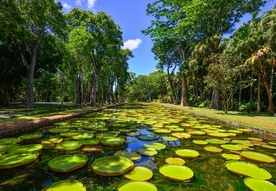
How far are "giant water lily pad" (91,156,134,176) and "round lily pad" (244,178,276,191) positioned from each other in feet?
7.04

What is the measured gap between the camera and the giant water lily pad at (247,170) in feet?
10.9

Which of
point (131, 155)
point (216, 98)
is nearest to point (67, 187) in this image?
point (131, 155)

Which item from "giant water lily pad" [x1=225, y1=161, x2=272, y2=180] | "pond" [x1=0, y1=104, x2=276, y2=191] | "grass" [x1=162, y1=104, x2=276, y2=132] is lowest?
"pond" [x1=0, y1=104, x2=276, y2=191]

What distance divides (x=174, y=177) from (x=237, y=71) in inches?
484

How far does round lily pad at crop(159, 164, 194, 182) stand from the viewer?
3.21 metres

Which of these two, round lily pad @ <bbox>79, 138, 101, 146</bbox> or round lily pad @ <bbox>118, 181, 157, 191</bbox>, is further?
round lily pad @ <bbox>79, 138, 101, 146</bbox>

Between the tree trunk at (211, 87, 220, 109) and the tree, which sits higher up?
the tree

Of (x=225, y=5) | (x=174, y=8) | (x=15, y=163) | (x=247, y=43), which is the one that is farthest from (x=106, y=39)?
(x=15, y=163)

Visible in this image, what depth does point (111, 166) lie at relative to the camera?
3.62m

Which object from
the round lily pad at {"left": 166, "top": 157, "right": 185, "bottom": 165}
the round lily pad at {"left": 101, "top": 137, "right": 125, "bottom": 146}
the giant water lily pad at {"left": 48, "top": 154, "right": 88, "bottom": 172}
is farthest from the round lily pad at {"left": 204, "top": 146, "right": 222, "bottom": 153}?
the giant water lily pad at {"left": 48, "top": 154, "right": 88, "bottom": 172}

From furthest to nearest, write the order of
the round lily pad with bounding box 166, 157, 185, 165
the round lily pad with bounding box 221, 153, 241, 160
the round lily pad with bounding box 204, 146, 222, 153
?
the round lily pad with bounding box 204, 146, 222, 153, the round lily pad with bounding box 221, 153, 241, 160, the round lily pad with bounding box 166, 157, 185, 165

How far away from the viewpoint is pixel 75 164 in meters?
3.68

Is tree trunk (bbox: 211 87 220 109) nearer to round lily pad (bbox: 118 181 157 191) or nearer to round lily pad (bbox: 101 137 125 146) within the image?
round lily pad (bbox: 101 137 125 146)

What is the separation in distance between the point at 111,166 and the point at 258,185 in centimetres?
269
